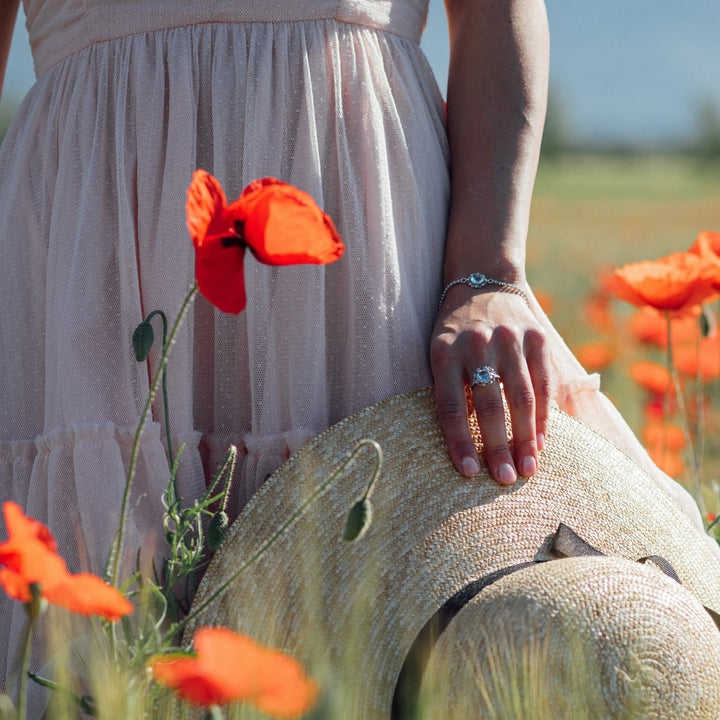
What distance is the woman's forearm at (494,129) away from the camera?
1.27 m

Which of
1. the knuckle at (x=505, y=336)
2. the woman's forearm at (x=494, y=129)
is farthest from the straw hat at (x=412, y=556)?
the woman's forearm at (x=494, y=129)

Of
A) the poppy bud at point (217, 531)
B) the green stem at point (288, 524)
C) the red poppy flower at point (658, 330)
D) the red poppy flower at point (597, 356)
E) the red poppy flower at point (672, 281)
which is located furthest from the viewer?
the red poppy flower at point (597, 356)

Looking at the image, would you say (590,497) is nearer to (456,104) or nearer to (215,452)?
(215,452)

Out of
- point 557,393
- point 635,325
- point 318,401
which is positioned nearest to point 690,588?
point 557,393

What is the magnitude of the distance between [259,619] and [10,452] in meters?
0.45

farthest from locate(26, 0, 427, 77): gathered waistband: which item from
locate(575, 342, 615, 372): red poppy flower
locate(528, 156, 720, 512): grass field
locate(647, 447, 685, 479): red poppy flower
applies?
locate(575, 342, 615, 372): red poppy flower

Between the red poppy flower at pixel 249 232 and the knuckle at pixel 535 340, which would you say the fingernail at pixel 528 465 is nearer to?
the knuckle at pixel 535 340

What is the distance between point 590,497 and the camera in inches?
46.4

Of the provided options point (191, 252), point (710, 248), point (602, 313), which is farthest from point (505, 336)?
point (602, 313)

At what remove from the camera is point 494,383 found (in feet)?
3.76

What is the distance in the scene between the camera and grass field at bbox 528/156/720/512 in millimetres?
3887

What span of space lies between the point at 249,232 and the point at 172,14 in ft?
2.05

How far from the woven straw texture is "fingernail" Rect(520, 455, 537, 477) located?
20 cm

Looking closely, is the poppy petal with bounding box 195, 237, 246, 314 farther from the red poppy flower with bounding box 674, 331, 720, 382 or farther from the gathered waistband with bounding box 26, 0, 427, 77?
the red poppy flower with bounding box 674, 331, 720, 382
